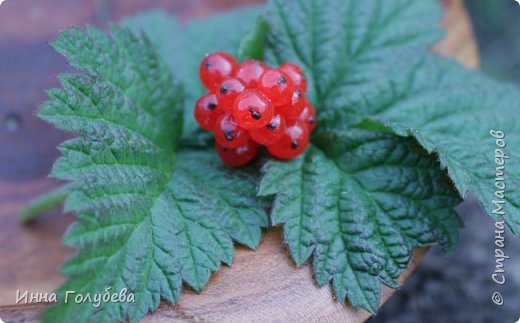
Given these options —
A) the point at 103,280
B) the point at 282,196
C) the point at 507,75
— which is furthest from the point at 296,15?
the point at 507,75

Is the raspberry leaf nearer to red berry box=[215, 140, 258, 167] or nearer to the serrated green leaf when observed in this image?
the serrated green leaf

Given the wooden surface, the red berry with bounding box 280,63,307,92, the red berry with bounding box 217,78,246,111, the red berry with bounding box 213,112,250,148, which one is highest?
the red berry with bounding box 217,78,246,111

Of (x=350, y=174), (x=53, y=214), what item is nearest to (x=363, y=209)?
(x=350, y=174)

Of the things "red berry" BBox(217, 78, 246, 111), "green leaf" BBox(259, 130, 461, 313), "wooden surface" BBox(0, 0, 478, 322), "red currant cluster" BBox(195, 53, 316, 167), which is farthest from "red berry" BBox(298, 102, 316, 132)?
"wooden surface" BBox(0, 0, 478, 322)

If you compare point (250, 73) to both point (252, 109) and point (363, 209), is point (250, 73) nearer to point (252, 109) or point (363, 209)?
point (252, 109)

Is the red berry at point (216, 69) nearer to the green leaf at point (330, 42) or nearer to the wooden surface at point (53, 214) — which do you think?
the green leaf at point (330, 42)

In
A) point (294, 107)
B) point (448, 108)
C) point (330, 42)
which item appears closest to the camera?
point (294, 107)

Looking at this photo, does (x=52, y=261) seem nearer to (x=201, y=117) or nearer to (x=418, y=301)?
(x=201, y=117)
